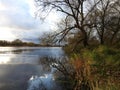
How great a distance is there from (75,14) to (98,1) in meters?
3.76

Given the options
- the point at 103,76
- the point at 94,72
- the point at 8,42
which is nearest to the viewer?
the point at 103,76

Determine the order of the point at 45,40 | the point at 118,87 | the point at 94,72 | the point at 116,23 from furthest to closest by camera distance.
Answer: the point at 116,23
the point at 45,40
the point at 94,72
the point at 118,87

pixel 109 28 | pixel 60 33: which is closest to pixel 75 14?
pixel 60 33

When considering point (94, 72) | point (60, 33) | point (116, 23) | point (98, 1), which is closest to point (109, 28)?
point (116, 23)

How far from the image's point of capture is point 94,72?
12.4 meters

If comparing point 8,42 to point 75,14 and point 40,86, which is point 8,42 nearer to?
point 75,14

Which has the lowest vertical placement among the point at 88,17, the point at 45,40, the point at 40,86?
the point at 40,86

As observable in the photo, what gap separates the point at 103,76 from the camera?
11.1 metres

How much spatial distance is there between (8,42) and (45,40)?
13293 centimetres

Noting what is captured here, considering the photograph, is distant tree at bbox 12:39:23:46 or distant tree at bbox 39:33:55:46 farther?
distant tree at bbox 12:39:23:46

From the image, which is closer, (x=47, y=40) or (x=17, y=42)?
(x=47, y=40)

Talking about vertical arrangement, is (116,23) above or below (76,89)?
above

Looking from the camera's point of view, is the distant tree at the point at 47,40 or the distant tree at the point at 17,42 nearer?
the distant tree at the point at 47,40

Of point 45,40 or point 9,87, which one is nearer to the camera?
point 9,87
